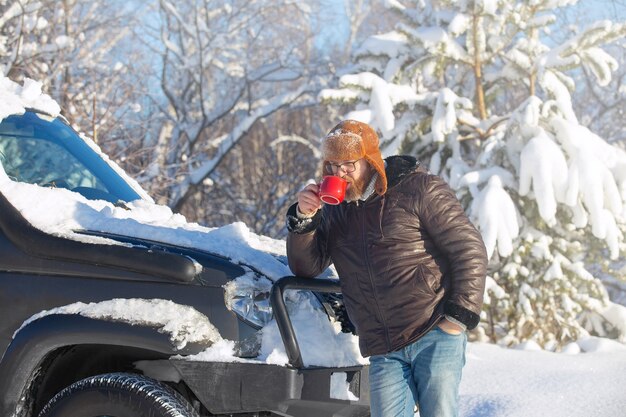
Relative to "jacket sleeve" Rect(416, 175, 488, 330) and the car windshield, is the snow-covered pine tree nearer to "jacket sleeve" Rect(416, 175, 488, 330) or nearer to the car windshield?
the car windshield

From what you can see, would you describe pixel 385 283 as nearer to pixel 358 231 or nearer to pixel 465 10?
pixel 358 231

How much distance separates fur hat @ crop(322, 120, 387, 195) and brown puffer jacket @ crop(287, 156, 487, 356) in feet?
0.20

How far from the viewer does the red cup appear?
2953mm

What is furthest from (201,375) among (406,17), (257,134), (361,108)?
(257,134)

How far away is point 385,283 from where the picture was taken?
10.0 ft

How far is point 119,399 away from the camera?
9.82ft

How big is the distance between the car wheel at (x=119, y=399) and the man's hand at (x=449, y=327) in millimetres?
949

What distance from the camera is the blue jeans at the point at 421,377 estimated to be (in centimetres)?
303

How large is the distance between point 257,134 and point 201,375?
20.7 m

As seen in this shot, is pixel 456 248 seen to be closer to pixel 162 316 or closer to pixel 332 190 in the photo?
pixel 332 190

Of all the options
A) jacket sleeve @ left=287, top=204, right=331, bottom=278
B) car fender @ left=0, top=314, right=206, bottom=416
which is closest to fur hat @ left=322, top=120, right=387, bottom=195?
jacket sleeve @ left=287, top=204, right=331, bottom=278

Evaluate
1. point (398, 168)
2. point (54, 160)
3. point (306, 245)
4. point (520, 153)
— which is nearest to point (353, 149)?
point (398, 168)

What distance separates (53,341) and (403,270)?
1327 mm

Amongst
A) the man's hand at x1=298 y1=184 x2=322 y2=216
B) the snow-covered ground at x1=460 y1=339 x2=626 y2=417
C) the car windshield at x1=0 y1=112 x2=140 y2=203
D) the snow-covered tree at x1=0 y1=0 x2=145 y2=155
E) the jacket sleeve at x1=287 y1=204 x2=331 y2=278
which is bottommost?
the snow-covered ground at x1=460 y1=339 x2=626 y2=417
